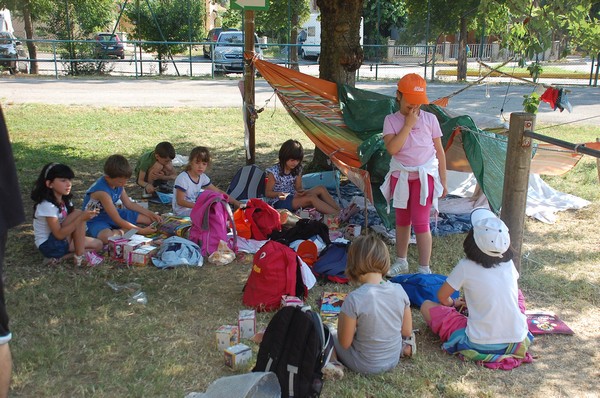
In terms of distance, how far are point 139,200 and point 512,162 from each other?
330 centimetres

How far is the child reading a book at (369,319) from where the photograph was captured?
2.64 m

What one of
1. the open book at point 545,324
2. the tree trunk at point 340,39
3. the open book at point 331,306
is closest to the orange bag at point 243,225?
the open book at point 331,306

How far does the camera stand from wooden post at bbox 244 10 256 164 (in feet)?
18.1

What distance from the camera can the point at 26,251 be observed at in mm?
4191

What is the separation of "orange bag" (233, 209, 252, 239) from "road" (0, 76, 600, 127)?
618 centimetres

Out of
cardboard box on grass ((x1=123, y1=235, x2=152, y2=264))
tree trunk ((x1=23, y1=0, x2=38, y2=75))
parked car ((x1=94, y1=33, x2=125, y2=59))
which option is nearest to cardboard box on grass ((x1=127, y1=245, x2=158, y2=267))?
cardboard box on grass ((x1=123, y1=235, x2=152, y2=264))

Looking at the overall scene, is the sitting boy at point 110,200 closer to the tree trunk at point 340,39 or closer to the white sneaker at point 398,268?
the white sneaker at point 398,268

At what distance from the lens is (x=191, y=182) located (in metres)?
4.81

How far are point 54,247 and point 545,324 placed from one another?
3011 mm

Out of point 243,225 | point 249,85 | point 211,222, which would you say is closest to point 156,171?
point 249,85

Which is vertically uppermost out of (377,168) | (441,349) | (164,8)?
(164,8)

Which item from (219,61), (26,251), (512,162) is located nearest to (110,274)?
(26,251)

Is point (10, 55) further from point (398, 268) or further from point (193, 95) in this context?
point (398, 268)

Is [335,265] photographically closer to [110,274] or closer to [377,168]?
[377,168]
